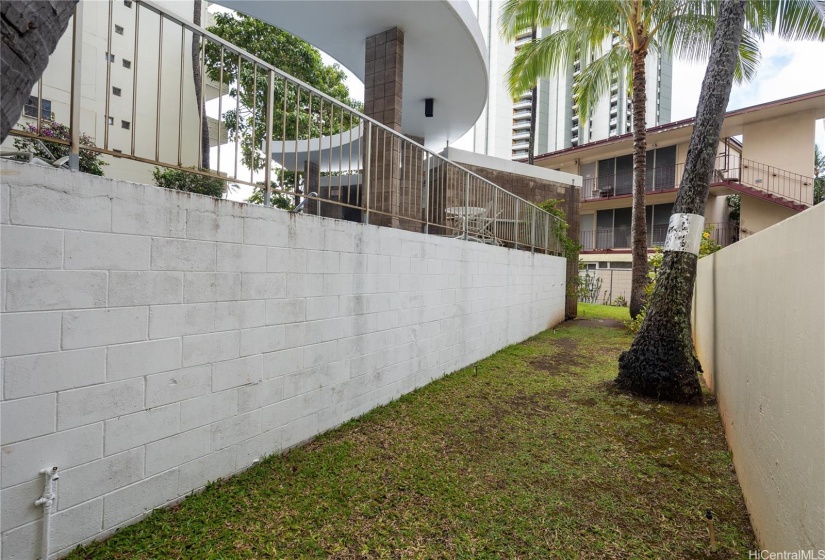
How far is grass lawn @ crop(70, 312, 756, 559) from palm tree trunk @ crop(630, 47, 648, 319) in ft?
20.1

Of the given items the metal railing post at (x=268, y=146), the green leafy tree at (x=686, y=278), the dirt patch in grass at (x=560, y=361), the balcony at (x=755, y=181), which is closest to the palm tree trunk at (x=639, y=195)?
the dirt patch in grass at (x=560, y=361)

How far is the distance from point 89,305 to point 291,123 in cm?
1282

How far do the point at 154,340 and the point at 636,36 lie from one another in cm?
1115

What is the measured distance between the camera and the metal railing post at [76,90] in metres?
1.75

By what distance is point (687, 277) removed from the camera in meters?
4.29

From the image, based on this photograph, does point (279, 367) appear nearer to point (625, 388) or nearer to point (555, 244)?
point (625, 388)

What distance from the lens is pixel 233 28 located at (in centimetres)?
1164

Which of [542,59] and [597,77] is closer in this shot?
[542,59]

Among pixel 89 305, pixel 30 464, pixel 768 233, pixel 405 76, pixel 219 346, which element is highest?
pixel 405 76

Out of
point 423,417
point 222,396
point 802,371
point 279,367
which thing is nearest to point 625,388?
point 423,417

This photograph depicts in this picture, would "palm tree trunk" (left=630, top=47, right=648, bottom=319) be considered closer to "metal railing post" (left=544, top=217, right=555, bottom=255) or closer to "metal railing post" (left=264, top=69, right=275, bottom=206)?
"metal railing post" (left=544, top=217, right=555, bottom=255)

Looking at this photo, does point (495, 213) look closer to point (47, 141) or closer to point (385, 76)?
point (385, 76)

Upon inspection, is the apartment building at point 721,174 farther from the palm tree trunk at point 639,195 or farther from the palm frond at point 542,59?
the palm frond at point 542,59

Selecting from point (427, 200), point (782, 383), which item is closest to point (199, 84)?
point (427, 200)
